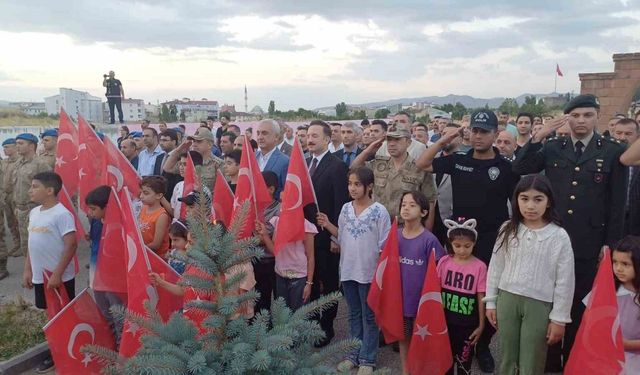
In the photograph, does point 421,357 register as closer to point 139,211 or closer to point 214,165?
point 139,211

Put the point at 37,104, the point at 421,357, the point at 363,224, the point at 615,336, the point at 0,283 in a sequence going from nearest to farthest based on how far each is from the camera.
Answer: the point at 615,336 → the point at 421,357 → the point at 363,224 → the point at 0,283 → the point at 37,104

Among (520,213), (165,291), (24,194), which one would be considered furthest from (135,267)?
(24,194)

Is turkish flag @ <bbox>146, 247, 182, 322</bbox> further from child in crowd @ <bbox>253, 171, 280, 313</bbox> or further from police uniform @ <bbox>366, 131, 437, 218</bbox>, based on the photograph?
police uniform @ <bbox>366, 131, 437, 218</bbox>

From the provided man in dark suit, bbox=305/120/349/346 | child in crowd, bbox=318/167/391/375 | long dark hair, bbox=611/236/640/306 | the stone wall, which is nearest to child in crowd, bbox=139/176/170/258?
man in dark suit, bbox=305/120/349/346

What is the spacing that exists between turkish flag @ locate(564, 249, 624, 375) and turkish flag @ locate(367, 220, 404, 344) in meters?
1.25

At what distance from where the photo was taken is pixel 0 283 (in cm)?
676

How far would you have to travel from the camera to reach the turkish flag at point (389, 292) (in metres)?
3.68

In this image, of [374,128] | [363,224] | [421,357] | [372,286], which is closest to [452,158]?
[363,224]

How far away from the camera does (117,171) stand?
5230 millimetres

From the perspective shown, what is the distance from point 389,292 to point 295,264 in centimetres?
85

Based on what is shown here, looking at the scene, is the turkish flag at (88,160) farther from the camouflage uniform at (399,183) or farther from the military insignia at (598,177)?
the military insignia at (598,177)

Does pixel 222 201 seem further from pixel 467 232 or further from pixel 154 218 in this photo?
pixel 467 232

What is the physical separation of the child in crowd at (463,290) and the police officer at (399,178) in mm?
608

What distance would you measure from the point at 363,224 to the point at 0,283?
5520 millimetres
